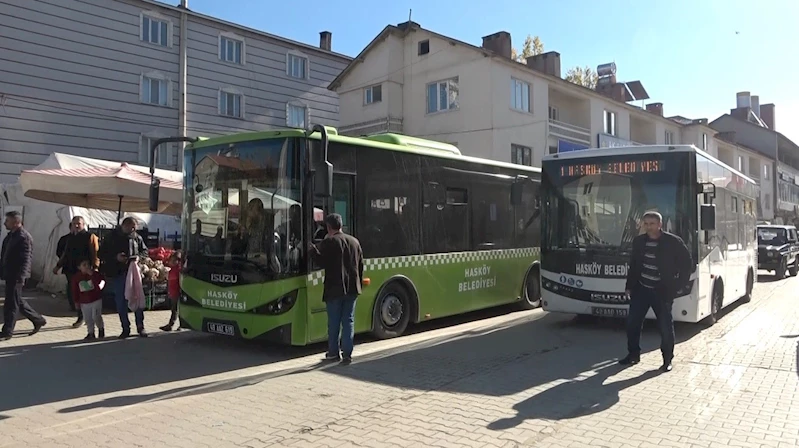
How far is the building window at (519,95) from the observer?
25688mm

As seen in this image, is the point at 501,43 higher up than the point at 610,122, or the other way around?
the point at 501,43

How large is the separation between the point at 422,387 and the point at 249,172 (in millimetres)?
3623

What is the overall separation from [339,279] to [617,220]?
477 cm

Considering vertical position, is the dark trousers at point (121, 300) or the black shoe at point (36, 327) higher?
the dark trousers at point (121, 300)

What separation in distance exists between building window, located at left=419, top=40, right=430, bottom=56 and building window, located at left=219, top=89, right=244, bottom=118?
8.49 m

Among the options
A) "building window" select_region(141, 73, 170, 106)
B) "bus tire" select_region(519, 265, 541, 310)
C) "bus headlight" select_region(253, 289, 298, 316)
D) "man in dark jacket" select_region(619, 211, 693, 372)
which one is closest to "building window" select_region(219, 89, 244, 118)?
"building window" select_region(141, 73, 170, 106)

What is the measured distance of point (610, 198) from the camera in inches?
388

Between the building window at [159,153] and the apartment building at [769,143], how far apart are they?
4485 centimetres

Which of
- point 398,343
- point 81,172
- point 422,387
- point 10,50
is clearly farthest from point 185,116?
point 422,387

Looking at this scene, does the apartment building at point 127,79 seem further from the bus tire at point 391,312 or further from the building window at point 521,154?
the bus tire at point 391,312

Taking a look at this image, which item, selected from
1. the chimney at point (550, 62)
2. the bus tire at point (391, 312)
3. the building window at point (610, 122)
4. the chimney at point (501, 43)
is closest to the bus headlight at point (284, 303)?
the bus tire at point (391, 312)

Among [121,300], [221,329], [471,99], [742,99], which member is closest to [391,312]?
[221,329]

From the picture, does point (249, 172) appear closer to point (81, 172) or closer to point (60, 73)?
point (81, 172)

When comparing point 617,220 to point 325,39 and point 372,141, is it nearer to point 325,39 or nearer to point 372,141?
point 372,141
